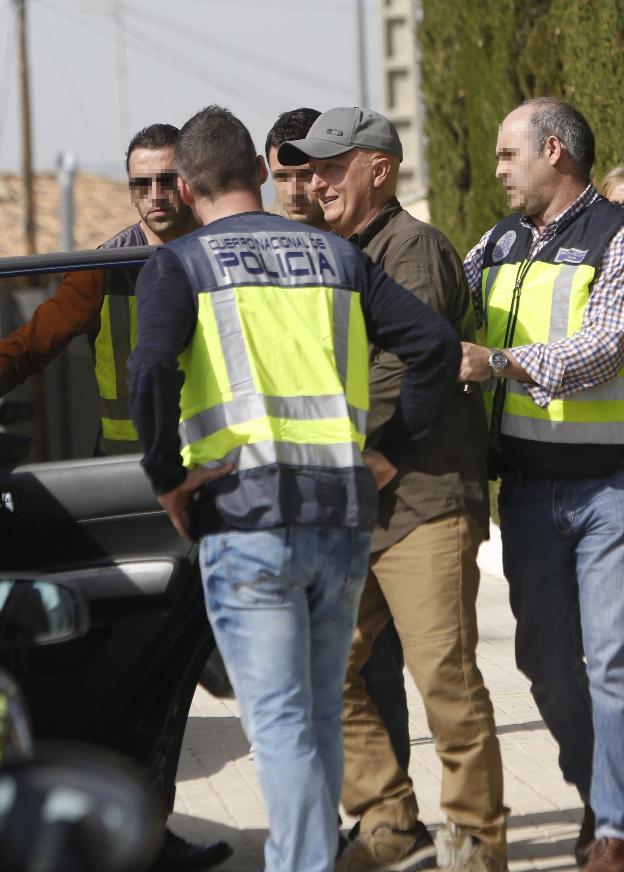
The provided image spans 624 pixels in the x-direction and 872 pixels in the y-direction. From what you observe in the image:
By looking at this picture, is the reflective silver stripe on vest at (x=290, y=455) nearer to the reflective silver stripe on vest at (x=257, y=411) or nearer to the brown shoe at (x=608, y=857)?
the reflective silver stripe on vest at (x=257, y=411)

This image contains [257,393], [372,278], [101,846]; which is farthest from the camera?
[372,278]

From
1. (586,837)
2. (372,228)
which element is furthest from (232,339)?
(586,837)

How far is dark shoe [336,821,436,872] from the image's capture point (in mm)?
3975

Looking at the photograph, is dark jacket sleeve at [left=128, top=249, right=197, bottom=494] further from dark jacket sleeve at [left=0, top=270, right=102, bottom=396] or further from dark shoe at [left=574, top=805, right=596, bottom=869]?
dark shoe at [left=574, top=805, right=596, bottom=869]

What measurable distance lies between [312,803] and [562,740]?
105 centimetres

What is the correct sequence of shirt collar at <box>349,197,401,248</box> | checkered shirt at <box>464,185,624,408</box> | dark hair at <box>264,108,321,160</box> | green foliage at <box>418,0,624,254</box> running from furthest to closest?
1. green foliage at <box>418,0,624,254</box>
2. dark hair at <box>264,108,321,160</box>
3. shirt collar at <box>349,197,401,248</box>
4. checkered shirt at <box>464,185,624,408</box>

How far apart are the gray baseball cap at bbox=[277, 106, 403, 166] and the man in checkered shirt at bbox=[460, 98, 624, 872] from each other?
12.4 inches

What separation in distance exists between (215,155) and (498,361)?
2.98 feet

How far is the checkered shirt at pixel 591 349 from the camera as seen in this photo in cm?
370

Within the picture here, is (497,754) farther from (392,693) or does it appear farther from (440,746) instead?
(392,693)

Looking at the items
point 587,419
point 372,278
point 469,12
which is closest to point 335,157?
point 372,278

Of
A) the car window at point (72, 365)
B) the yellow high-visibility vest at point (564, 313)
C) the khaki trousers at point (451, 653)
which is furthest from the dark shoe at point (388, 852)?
the car window at point (72, 365)

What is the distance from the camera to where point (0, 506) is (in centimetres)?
376

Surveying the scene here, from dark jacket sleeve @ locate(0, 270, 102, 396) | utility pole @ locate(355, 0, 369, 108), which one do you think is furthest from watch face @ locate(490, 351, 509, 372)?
utility pole @ locate(355, 0, 369, 108)
